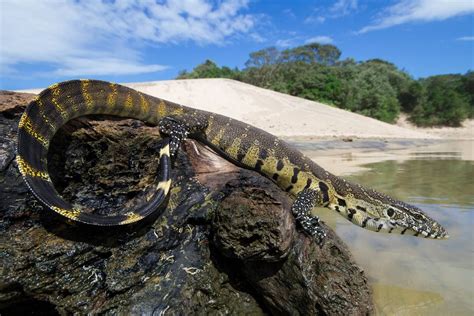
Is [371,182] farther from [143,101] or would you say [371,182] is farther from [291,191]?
[143,101]

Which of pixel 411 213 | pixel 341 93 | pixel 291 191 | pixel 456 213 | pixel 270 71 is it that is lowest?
pixel 456 213

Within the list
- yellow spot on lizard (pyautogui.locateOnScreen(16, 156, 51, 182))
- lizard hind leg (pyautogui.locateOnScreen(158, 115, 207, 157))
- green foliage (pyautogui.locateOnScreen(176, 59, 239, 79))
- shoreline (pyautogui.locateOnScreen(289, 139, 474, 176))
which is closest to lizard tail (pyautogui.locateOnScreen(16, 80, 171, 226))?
yellow spot on lizard (pyautogui.locateOnScreen(16, 156, 51, 182))

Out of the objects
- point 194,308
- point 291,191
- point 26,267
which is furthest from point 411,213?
point 26,267

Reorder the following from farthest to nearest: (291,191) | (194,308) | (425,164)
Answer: (425,164)
(291,191)
(194,308)

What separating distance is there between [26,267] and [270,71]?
6514cm

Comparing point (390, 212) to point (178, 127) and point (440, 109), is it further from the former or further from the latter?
point (440, 109)

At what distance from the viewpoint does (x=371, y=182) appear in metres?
12.2

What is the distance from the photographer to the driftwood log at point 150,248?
145 inches

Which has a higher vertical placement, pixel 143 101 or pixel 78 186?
pixel 143 101

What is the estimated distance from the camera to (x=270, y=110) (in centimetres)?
4041

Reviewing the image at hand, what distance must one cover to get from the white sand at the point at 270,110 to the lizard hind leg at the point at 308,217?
24.6m

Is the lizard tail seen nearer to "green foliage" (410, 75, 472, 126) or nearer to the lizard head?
the lizard head

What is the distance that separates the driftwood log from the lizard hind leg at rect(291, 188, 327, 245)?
0.13 metres

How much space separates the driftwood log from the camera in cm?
368
